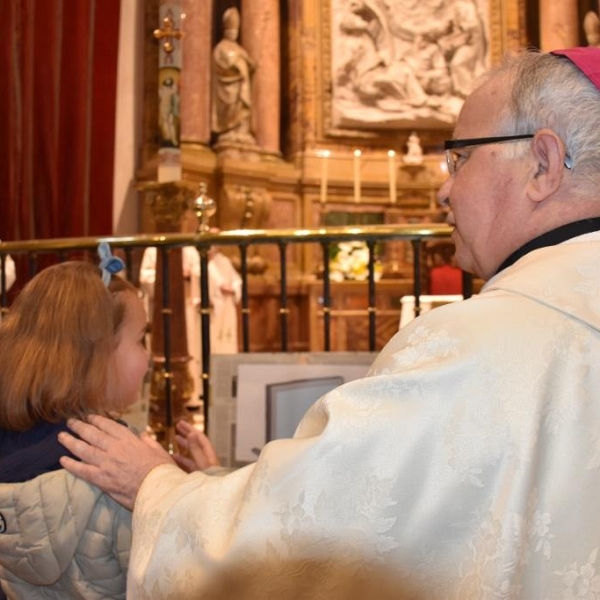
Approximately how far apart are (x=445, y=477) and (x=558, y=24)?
979cm

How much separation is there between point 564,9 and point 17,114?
643 centimetres

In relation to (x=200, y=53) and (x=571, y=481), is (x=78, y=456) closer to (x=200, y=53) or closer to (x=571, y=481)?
(x=571, y=481)

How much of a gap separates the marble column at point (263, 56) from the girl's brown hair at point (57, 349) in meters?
7.97

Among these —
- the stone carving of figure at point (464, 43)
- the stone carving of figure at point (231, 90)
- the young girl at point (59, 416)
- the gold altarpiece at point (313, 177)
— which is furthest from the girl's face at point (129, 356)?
the stone carving of figure at point (464, 43)

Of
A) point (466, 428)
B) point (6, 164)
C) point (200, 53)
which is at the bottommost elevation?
point (466, 428)

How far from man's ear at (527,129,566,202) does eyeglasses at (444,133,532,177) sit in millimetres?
36

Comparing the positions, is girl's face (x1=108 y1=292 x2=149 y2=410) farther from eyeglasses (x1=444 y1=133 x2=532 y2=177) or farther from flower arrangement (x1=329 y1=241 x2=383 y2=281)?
flower arrangement (x1=329 y1=241 x2=383 y2=281)

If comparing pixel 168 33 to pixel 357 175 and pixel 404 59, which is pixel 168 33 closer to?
pixel 357 175

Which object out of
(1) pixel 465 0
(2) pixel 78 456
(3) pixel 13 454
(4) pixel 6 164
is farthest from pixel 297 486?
(1) pixel 465 0

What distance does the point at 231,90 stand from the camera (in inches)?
369

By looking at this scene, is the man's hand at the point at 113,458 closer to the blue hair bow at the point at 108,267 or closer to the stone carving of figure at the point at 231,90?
the blue hair bow at the point at 108,267

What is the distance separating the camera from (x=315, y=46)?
10.1 m

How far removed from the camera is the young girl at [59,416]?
168 cm

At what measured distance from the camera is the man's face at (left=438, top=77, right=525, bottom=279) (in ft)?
5.02
